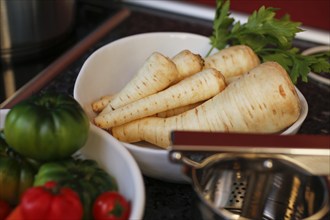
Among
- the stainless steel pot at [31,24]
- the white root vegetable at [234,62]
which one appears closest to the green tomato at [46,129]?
the white root vegetable at [234,62]

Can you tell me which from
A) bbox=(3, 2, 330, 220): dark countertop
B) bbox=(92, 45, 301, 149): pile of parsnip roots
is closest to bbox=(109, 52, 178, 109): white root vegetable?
bbox=(92, 45, 301, 149): pile of parsnip roots

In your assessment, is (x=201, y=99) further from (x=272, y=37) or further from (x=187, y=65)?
(x=272, y=37)

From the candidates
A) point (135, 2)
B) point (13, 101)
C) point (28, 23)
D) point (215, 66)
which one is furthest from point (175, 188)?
point (135, 2)

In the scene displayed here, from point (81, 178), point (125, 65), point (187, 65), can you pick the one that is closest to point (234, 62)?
point (187, 65)

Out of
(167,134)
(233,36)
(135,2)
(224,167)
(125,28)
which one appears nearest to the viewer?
(224,167)

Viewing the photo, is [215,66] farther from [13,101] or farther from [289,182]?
[13,101]

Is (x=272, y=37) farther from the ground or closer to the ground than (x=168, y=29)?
farther from the ground

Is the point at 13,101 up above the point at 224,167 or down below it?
below
